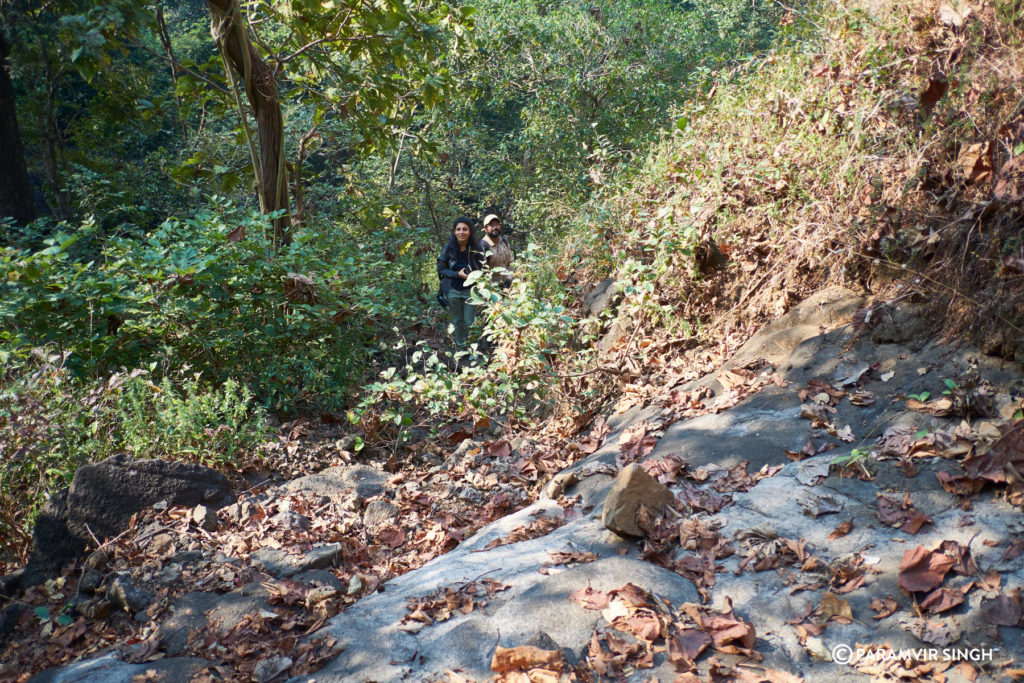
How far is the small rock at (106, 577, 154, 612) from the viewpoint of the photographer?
11.6 feet

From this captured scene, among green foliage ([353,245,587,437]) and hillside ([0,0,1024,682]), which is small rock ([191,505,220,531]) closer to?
hillside ([0,0,1024,682])

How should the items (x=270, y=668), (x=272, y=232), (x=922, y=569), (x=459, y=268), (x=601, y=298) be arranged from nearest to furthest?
(x=922, y=569) < (x=270, y=668) < (x=601, y=298) < (x=272, y=232) < (x=459, y=268)

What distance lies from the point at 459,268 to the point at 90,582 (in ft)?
17.1

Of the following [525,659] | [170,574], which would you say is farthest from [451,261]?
[525,659]

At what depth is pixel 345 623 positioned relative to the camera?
10.4 feet

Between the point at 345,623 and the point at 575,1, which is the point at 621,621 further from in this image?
the point at 575,1

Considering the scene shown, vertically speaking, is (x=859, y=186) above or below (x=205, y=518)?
above

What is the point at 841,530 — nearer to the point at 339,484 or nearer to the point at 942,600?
the point at 942,600

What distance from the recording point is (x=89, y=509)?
4062 mm

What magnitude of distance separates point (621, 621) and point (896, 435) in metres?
1.76

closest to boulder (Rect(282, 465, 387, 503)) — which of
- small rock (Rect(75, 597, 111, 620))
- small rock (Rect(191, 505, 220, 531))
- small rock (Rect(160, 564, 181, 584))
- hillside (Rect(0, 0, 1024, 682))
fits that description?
hillside (Rect(0, 0, 1024, 682))

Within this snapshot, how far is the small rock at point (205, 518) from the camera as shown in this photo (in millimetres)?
4125

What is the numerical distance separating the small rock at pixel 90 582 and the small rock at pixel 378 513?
139 centimetres

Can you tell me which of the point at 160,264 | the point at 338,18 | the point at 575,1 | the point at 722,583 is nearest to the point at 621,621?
the point at 722,583
